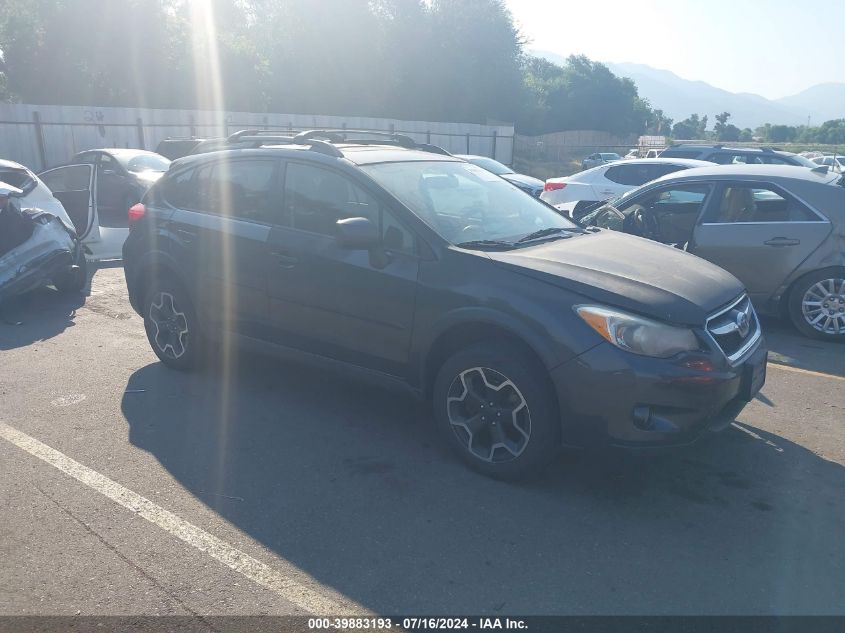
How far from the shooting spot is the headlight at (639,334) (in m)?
3.77

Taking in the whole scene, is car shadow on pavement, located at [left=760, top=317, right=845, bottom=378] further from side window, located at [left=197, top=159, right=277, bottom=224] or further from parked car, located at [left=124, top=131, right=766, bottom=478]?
side window, located at [left=197, top=159, right=277, bottom=224]

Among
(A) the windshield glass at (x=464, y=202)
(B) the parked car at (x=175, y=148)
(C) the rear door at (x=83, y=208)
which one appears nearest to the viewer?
(A) the windshield glass at (x=464, y=202)

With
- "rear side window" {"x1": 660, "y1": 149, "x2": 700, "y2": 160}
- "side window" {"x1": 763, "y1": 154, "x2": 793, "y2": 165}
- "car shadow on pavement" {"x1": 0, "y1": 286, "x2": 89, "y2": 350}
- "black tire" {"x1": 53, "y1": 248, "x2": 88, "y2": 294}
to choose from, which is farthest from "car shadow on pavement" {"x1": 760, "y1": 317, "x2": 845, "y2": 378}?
"rear side window" {"x1": 660, "y1": 149, "x2": 700, "y2": 160}

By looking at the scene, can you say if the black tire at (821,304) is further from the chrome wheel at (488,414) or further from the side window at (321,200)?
the side window at (321,200)

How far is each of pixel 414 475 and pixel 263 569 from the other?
1.16 m

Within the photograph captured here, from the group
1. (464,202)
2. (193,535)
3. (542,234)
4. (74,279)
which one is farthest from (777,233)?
(74,279)

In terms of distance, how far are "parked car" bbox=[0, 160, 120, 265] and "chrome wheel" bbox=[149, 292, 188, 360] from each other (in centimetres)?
326

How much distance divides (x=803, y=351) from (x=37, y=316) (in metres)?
7.70

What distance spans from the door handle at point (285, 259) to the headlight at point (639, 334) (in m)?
2.09

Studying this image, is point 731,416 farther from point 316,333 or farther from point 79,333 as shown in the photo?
point 79,333

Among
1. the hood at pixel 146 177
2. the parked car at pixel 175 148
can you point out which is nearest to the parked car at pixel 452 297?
the hood at pixel 146 177

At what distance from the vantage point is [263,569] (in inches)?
133

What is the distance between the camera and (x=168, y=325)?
5.99m

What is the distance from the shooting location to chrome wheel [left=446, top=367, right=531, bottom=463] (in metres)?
4.06
